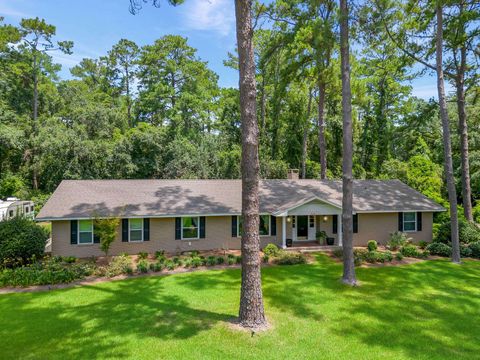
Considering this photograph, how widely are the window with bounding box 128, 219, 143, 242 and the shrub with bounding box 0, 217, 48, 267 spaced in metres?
3.74

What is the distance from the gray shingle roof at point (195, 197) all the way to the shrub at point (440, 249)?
8.41ft

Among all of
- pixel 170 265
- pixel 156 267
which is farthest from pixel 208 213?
pixel 156 267

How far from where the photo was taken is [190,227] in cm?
1695

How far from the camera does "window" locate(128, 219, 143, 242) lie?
1606 centimetres

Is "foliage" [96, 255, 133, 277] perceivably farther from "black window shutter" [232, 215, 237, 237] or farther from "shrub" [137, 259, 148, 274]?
"black window shutter" [232, 215, 237, 237]

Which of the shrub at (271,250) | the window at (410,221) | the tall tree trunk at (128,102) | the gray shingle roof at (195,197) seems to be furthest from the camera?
the tall tree trunk at (128,102)

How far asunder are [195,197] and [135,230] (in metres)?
3.75

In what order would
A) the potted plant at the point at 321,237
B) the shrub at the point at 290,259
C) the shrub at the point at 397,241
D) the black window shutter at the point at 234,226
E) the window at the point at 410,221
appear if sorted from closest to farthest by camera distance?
the shrub at the point at 290,259
the black window shutter at the point at 234,226
the shrub at the point at 397,241
the potted plant at the point at 321,237
the window at the point at 410,221

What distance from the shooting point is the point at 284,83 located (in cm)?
2211

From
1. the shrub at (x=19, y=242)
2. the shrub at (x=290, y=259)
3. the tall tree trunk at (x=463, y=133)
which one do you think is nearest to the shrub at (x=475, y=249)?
the tall tree trunk at (x=463, y=133)

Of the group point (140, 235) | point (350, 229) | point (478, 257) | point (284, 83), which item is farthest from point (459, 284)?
point (284, 83)

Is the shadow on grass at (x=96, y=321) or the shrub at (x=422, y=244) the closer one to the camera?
the shadow on grass at (x=96, y=321)

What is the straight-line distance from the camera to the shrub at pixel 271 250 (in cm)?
1587

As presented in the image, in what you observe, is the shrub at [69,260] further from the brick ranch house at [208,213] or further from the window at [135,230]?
the window at [135,230]
